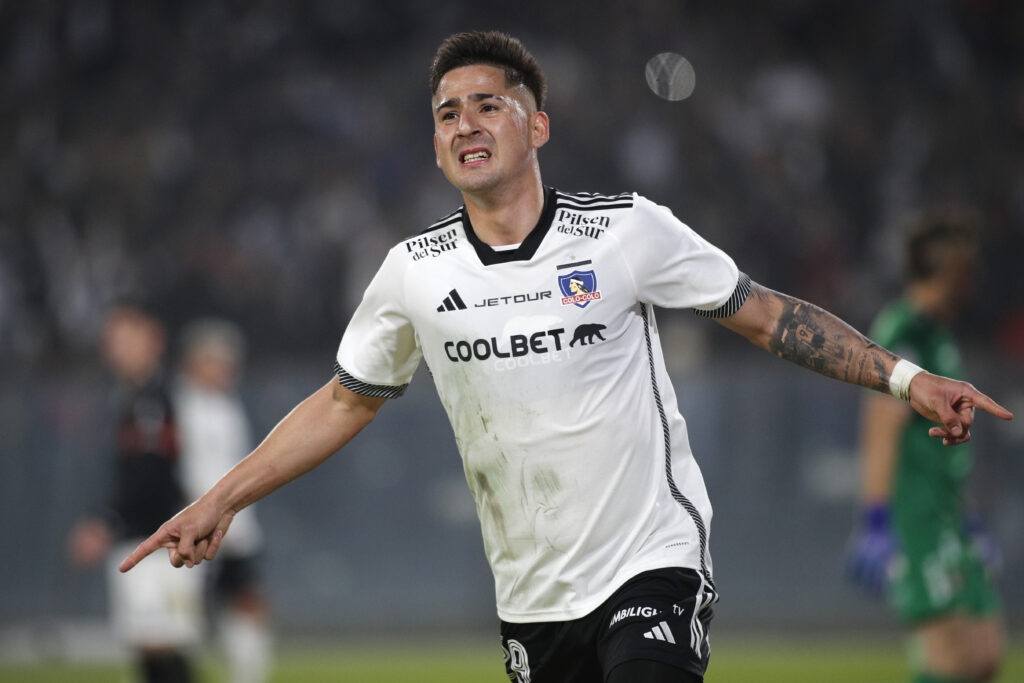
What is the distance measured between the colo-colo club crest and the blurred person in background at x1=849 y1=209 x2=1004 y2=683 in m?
2.95

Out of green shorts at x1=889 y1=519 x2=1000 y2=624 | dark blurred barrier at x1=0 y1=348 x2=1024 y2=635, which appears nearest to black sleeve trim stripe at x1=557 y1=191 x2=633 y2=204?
green shorts at x1=889 y1=519 x2=1000 y2=624

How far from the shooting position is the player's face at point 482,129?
393 centimetres

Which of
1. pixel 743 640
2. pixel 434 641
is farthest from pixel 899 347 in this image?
pixel 434 641

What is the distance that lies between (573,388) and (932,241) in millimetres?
3357

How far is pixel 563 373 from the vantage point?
3.80 m

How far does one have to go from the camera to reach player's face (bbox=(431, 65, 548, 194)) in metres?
3.93

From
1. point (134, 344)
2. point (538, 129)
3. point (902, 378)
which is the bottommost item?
point (902, 378)

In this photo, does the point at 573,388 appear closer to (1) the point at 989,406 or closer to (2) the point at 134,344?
(1) the point at 989,406

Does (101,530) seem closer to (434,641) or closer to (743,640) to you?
(434,641)

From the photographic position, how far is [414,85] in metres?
17.3

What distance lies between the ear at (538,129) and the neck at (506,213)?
0.63 feet

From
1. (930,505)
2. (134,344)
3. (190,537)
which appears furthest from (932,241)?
(134,344)

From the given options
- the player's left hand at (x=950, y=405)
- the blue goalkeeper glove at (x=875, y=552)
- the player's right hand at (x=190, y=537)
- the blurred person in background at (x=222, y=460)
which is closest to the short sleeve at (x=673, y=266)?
the player's left hand at (x=950, y=405)

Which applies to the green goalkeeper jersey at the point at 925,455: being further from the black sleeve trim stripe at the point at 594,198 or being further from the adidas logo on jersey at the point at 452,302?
the adidas logo on jersey at the point at 452,302
